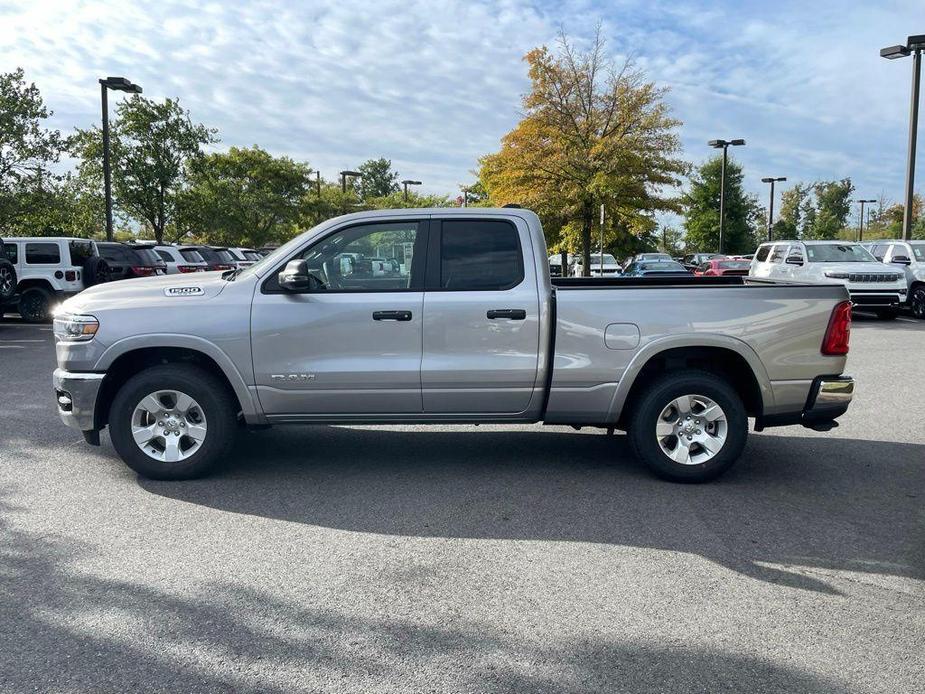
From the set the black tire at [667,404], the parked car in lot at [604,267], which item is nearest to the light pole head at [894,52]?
the parked car in lot at [604,267]

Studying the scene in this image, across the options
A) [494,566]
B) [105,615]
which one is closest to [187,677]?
[105,615]

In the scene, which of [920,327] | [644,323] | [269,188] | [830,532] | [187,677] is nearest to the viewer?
[187,677]

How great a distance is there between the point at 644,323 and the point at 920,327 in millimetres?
14354

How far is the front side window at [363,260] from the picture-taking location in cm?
569

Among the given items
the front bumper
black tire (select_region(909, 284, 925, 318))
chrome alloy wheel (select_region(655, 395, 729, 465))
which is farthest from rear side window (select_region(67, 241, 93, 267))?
black tire (select_region(909, 284, 925, 318))

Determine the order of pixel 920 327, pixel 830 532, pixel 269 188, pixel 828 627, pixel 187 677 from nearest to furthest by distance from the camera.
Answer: pixel 187 677, pixel 828 627, pixel 830 532, pixel 920 327, pixel 269 188

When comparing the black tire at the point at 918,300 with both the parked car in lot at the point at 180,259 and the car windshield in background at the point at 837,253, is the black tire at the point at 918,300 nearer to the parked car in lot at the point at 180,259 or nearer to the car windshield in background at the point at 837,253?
the car windshield in background at the point at 837,253

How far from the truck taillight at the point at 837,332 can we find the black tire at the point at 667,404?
0.72 metres

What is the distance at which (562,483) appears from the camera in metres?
5.73

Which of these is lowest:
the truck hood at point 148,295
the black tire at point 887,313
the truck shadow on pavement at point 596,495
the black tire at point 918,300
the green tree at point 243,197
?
the truck shadow on pavement at point 596,495

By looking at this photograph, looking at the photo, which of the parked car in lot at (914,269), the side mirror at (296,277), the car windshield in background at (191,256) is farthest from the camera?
the car windshield in background at (191,256)

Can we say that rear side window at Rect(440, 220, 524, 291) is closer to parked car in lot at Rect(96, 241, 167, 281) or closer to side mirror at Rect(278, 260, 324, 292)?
side mirror at Rect(278, 260, 324, 292)

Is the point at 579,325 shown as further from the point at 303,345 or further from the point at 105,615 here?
the point at 105,615

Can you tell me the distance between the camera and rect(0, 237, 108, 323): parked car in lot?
1689 centimetres
